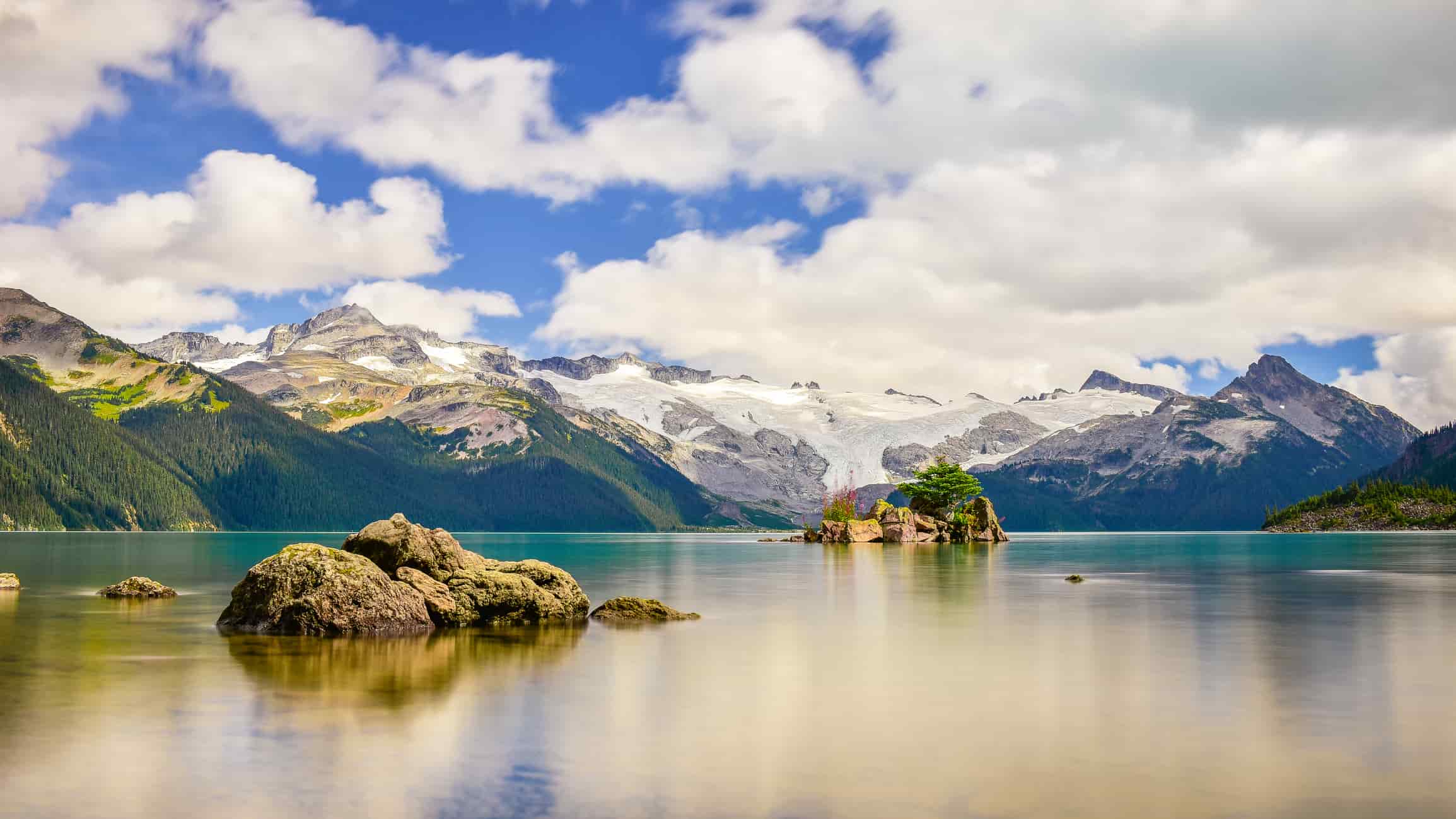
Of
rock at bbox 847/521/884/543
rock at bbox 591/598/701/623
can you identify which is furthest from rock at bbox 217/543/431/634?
rock at bbox 847/521/884/543

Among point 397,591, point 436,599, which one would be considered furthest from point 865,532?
point 397,591

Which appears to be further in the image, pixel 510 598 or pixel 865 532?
pixel 865 532

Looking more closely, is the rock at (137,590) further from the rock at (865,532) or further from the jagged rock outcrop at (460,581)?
the rock at (865,532)

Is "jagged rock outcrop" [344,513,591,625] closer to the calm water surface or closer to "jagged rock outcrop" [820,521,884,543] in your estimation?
the calm water surface

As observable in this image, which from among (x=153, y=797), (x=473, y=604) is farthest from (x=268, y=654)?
(x=153, y=797)

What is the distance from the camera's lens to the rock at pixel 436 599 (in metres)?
43.9

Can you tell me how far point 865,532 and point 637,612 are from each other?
149427mm

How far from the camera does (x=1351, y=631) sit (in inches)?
1654

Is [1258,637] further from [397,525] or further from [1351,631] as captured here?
[397,525]

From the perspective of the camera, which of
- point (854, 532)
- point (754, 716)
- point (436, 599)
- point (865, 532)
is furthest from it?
point (865, 532)

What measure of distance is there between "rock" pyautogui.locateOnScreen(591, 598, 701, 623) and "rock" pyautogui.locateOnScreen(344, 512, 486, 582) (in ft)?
20.3

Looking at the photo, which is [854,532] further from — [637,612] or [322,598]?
[322,598]

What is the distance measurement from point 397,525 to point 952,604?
28712mm

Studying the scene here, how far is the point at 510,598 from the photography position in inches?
1816
